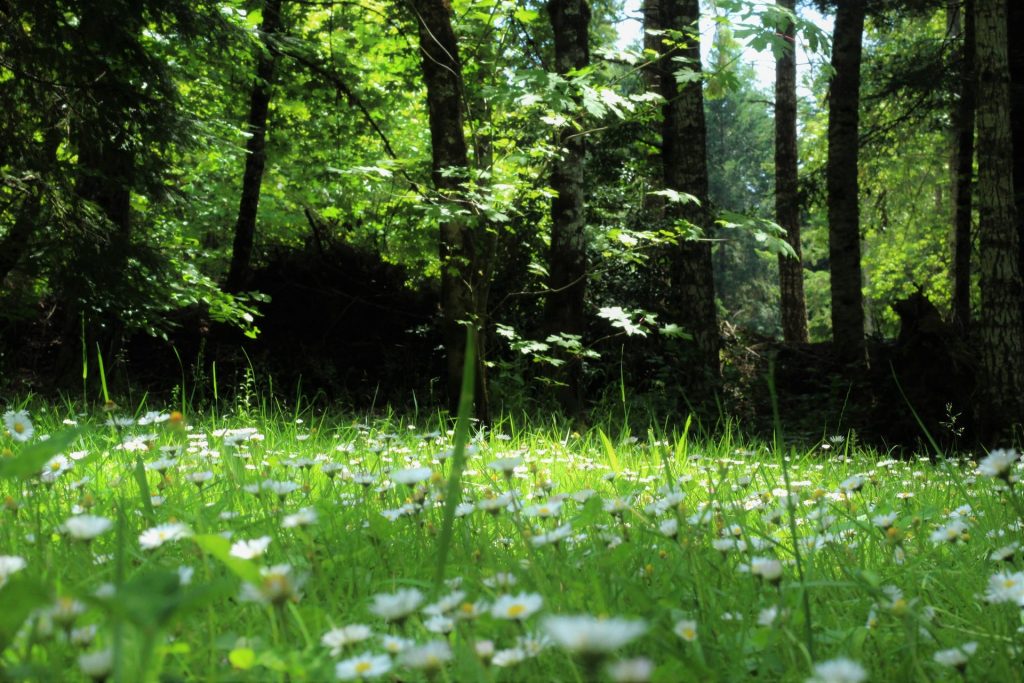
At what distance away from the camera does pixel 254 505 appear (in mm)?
2205

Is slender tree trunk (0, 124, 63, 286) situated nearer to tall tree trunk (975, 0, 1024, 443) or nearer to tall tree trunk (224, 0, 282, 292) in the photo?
tall tree trunk (224, 0, 282, 292)

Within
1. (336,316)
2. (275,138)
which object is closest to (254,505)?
(336,316)

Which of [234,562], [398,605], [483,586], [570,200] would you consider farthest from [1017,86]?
[234,562]

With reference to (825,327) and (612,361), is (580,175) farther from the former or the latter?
(825,327)

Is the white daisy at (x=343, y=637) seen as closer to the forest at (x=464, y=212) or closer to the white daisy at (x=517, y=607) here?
the white daisy at (x=517, y=607)

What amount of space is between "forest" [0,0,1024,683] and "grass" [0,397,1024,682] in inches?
0.5

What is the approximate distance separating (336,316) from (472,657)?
9744 mm

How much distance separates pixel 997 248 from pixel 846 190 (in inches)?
153

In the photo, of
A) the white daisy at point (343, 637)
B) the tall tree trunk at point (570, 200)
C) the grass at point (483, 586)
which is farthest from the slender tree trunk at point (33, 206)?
the white daisy at point (343, 637)

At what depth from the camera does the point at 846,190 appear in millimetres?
9648

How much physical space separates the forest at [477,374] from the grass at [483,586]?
0.01m

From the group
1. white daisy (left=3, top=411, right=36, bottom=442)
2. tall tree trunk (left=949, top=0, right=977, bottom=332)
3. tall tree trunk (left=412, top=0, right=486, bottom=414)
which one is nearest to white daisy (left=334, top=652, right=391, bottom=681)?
white daisy (left=3, top=411, right=36, bottom=442)

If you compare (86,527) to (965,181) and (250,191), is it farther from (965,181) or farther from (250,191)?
(965,181)

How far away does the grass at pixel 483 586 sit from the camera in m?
0.90
